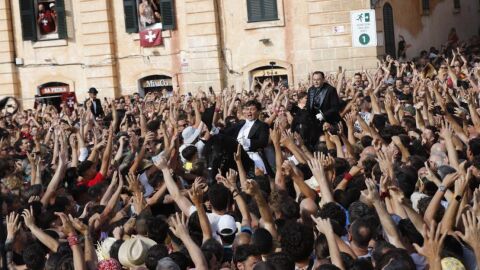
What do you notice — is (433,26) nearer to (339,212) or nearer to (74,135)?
(74,135)

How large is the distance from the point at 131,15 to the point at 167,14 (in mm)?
1131

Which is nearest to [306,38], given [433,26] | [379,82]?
[433,26]

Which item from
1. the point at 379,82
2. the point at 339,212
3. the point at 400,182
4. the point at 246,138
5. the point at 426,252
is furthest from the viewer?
the point at 379,82

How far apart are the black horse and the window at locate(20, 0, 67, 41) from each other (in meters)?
20.0

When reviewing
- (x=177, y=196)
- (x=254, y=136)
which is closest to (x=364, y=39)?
(x=254, y=136)

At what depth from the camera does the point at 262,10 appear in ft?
98.0

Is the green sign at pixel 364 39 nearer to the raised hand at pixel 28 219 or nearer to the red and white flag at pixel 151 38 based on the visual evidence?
the red and white flag at pixel 151 38

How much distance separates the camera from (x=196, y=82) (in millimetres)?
30562

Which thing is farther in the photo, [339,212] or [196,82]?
[196,82]

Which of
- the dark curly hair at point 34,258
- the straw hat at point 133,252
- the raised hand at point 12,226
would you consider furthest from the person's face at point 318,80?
the dark curly hair at point 34,258

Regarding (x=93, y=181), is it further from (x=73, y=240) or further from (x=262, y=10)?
(x=262, y=10)

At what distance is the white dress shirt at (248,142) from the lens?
13.1m

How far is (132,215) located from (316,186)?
1.78 metres

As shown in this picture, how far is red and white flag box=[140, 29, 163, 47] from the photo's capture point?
30.9m
